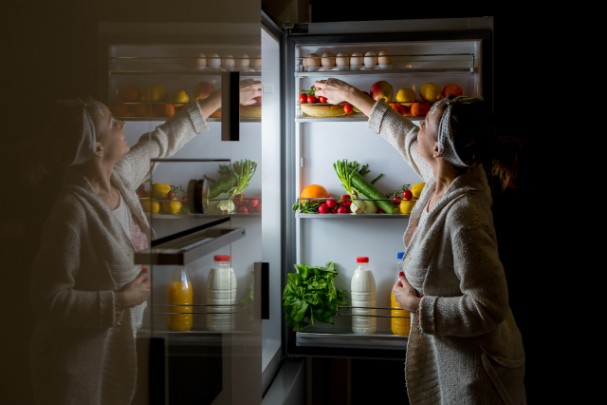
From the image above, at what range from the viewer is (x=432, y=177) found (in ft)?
9.00

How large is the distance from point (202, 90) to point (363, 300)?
2140 millimetres

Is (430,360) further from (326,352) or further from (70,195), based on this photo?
(70,195)

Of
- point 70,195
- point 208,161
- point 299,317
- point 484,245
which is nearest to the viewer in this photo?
point 70,195

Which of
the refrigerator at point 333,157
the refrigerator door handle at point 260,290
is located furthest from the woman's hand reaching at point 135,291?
the refrigerator at point 333,157

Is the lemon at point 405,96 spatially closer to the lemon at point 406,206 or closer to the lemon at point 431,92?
the lemon at point 431,92

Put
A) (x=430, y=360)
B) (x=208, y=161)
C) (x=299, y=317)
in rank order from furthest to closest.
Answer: (x=299, y=317)
(x=430, y=360)
(x=208, y=161)

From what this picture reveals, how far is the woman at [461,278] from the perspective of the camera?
7.62 ft

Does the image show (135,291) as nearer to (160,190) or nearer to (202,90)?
(160,190)

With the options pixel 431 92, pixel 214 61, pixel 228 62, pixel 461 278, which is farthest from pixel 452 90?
pixel 214 61

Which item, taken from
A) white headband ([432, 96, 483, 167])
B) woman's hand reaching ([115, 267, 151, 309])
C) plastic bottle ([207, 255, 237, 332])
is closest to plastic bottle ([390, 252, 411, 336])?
white headband ([432, 96, 483, 167])

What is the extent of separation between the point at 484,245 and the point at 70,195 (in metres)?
1.84

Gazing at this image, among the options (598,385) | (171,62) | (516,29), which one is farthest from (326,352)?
(171,62)

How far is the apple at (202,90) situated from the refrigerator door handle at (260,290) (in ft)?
2.08

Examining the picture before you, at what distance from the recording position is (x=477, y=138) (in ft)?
8.07
